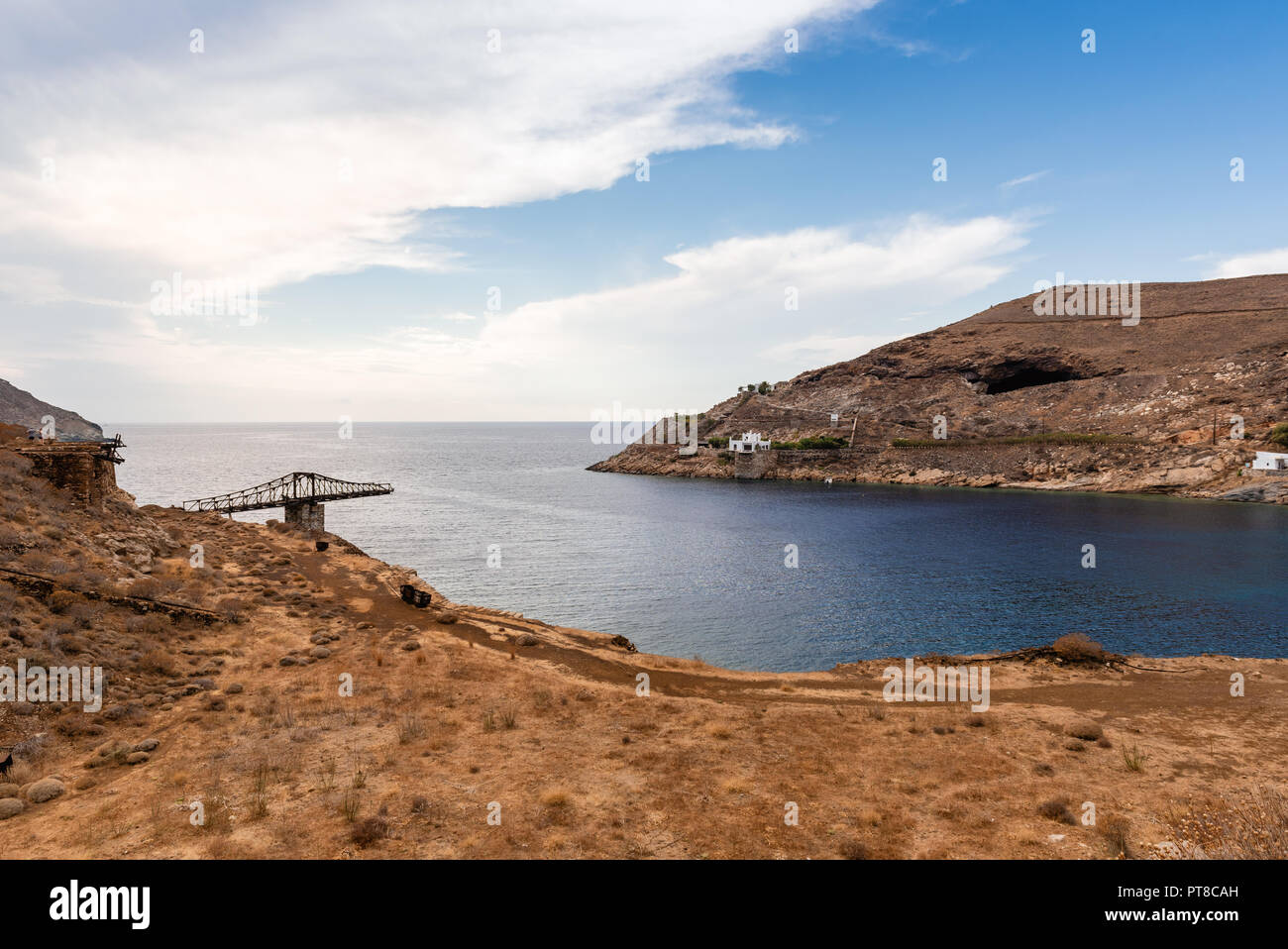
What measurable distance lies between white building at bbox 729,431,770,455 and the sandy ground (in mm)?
108977

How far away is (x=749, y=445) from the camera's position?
137500mm

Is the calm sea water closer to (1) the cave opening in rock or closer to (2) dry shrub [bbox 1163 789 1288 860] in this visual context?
(2) dry shrub [bbox 1163 789 1288 860]

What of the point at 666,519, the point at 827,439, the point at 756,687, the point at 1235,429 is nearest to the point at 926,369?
the point at 827,439

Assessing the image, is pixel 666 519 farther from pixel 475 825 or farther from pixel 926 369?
pixel 926 369

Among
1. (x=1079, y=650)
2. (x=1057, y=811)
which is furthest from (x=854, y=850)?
(x=1079, y=650)

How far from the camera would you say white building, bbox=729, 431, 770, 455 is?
445 ft

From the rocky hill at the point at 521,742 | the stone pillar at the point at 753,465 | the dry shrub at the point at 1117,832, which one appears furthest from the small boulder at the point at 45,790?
the stone pillar at the point at 753,465

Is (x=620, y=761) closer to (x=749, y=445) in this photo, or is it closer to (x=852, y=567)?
(x=852, y=567)

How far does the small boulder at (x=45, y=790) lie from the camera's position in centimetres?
1349

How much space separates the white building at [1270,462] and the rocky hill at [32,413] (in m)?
217

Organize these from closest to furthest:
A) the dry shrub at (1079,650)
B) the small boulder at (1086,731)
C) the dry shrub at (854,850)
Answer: the dry shrub at (854,850) < the small boulder at (1086,731) < the dry shrub at (1079,650)

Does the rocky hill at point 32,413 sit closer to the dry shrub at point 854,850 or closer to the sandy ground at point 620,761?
A: the sandy ground at point 620,761

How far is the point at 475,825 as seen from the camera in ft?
42.1

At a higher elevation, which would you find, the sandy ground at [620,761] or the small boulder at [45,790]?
the small boulder at [45,790]
